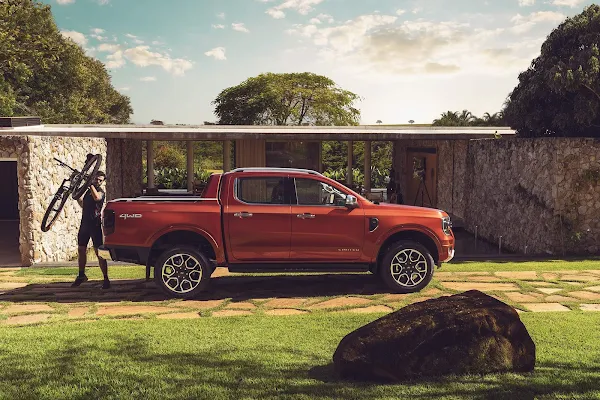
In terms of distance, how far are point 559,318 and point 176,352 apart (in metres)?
4.71

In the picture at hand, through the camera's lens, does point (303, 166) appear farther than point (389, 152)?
No

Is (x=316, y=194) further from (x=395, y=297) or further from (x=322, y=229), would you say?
(x=395, y=297)

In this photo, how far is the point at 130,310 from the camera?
7262 mm

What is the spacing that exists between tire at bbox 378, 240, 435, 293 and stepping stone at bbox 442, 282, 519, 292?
635 mm

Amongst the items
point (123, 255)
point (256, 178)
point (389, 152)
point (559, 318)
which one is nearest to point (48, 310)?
point (123, 255)

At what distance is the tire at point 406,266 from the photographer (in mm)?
8117

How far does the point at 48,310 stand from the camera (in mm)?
7254

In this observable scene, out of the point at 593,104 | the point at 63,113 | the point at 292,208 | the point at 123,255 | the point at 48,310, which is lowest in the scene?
the point at 48,310

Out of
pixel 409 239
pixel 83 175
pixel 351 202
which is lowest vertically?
pixel 409 239

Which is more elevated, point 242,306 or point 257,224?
point 257,224

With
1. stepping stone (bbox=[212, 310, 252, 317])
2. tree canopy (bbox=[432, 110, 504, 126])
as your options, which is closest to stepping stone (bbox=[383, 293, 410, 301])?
stepping stone (bbox=[212, 310, 252, 317])

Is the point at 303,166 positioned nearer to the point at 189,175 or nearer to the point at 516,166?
the point at 189,175

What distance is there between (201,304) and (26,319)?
231cm

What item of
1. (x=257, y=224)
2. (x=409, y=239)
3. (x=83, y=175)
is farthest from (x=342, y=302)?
(x=83, y=175)
